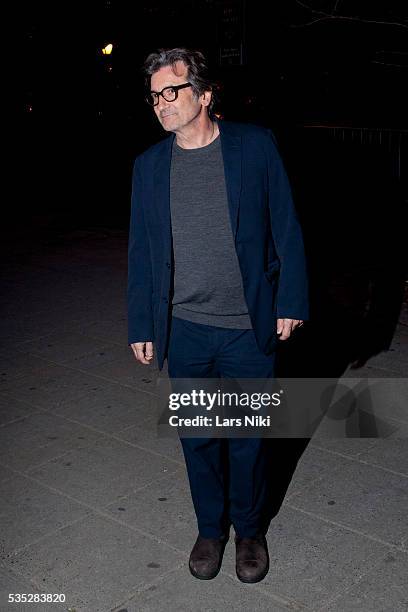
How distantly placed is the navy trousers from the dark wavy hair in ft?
3.21

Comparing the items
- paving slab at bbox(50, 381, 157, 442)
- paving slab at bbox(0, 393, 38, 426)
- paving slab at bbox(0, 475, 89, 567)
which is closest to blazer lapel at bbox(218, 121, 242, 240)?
paving slab at bbox(0, 475, 89, 567)

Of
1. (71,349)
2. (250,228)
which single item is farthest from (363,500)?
(71,349)

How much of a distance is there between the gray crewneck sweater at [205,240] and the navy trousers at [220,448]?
0.08 meters

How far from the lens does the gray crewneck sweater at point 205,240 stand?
320cm

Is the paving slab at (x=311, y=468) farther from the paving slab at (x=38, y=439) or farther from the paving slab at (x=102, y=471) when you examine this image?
the paving slab at (x=38, y=439)

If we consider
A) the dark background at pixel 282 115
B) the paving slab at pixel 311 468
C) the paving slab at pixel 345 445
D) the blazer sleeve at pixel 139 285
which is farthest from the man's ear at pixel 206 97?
the dark background at pixel 282 115

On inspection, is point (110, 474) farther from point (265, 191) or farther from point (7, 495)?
point (265, 191)

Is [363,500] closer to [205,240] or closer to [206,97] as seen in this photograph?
[205,240]

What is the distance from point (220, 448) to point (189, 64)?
1633mm

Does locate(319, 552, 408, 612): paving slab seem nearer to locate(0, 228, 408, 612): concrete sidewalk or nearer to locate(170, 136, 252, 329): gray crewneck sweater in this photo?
locate(0, 228, 408, 612): concrete sidewalk

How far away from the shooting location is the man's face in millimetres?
3123

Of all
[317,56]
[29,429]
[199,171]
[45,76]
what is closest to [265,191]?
[199,171]

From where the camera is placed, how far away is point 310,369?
6137 mm

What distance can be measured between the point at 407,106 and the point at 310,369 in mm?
10400
